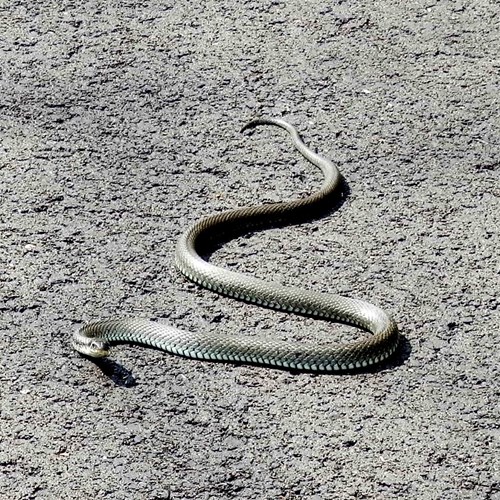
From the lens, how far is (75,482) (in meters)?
5.73

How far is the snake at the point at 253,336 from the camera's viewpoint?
654 cm

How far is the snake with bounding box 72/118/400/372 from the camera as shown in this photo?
6543mm

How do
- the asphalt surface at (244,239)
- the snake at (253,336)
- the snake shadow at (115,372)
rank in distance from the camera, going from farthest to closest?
the snake at (253,336)
the snake shadow at (115,372)
the asphalt surface at (244,239)

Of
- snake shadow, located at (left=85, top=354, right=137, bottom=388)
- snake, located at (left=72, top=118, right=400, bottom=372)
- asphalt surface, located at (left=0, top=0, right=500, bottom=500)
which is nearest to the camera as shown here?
asphalt surface, located at (left=0, top=0, right=500, bottom=500)

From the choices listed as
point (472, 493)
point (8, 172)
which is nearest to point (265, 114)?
point (8, 172)

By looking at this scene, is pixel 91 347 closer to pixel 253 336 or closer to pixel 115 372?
pixel 115 372

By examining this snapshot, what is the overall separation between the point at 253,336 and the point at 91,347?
89 cm

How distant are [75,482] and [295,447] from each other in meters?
1.07

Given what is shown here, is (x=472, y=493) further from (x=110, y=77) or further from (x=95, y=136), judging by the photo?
(x=110, y=77)

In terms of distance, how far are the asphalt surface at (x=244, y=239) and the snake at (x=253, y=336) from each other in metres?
0.07

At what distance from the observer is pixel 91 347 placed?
648 centimetres

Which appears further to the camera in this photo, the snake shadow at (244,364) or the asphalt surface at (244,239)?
the snake shadow at (244,364)

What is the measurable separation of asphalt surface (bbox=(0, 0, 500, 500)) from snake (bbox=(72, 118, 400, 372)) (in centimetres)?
7

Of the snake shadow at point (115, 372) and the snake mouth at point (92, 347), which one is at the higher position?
the snake mouth at point (92, 347)
